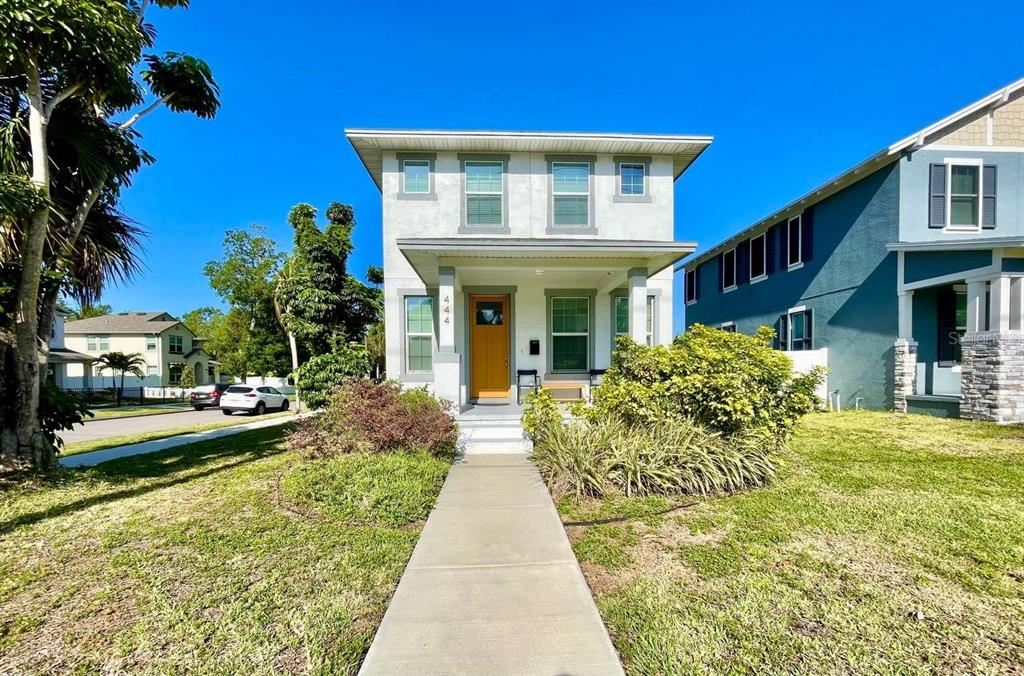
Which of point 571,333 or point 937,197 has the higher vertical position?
point 937,197

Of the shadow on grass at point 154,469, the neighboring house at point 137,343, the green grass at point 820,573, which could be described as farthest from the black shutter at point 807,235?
the neighboring house at point 137,343

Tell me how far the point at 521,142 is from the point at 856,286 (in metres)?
10.5

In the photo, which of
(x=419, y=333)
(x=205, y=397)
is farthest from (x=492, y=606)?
(x=205, y=397)

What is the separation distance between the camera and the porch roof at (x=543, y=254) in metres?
7.65

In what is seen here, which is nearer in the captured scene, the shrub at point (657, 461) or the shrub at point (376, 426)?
the shrub at point (657, 461)

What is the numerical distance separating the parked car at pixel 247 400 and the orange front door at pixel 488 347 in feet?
41.8

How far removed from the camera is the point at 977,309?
897 centimetres

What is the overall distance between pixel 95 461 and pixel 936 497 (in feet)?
39.7

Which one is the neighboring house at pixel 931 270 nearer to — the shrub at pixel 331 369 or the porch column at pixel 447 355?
the porch column at pixel 447 355

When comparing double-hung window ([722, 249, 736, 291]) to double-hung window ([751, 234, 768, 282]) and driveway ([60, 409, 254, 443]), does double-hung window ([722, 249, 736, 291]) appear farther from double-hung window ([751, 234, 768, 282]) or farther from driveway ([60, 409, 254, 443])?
driveway ([60, 409, 254, 443])

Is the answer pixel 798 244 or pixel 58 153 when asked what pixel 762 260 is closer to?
pixel 798 244

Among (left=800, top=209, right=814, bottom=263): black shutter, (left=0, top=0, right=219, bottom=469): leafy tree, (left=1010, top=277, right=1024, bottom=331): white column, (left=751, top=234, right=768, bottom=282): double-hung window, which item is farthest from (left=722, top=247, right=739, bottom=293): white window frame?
(left=0, top=0, right=219, bottom=469): leafy tree

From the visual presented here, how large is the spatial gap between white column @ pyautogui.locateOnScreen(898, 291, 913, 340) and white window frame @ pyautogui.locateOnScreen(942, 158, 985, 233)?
221 centimetres

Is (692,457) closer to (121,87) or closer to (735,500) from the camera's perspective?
(735,500)
